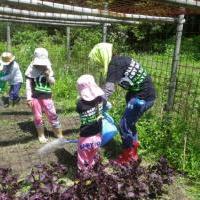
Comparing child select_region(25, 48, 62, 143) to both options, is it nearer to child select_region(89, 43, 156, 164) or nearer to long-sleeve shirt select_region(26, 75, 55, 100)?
long-sleeve shirt select_region(26, 75, 55, 100)

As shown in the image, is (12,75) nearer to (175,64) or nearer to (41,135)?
(41,135)

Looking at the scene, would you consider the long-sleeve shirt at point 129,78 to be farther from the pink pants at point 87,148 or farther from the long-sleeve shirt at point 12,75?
the long-sleeve shirt at point 12,75

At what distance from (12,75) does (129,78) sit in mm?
4579

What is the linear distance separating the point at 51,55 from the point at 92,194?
29.6ft

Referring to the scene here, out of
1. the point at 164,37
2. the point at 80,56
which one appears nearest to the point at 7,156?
the point at 80,56

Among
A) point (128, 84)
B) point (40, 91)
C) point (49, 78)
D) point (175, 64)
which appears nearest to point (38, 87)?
point (40, 91)

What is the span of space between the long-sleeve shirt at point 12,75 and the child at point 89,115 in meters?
4.53

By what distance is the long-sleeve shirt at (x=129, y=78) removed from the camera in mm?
4910

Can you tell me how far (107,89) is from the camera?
4867mm

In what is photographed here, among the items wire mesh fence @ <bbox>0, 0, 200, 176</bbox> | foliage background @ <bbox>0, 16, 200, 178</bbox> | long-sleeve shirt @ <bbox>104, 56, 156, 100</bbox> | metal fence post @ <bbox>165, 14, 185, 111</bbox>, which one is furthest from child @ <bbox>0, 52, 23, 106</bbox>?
long-sleeve shirt @ <bbox>104, 56, 156, 100</bbox>

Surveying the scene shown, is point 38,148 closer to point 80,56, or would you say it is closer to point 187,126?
point 187,126

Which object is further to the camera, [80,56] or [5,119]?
[80,56]

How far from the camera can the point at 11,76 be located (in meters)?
9.16

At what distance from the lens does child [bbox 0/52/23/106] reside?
29.5 ft
